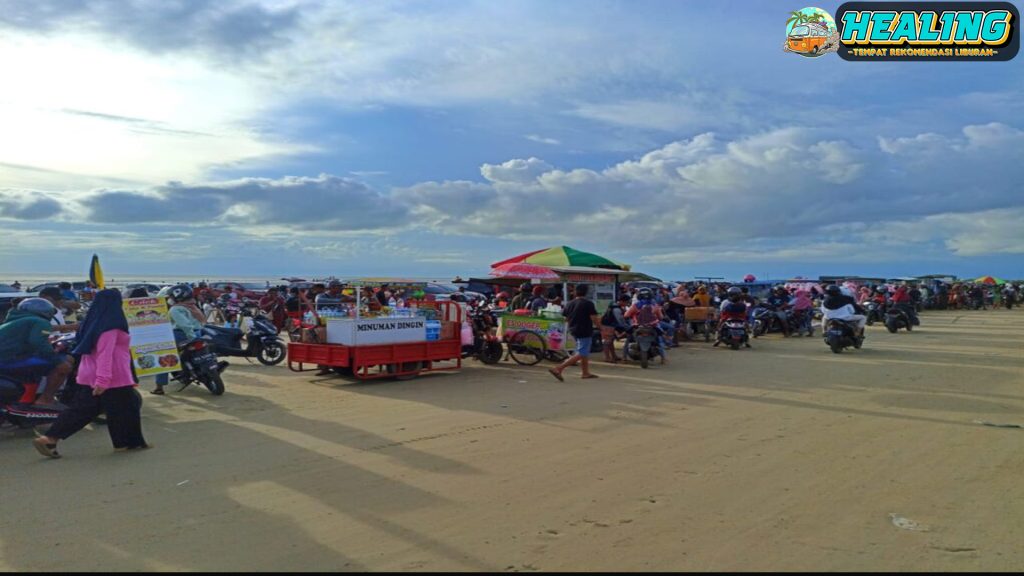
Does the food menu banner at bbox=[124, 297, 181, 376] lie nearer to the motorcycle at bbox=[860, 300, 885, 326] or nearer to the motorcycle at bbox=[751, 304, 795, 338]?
the motorcycle at bbox=[751, 304, 795, 338]

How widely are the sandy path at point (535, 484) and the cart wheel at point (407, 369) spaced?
150 centimetres

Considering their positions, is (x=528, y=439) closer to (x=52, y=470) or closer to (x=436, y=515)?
(x=436, y=515)

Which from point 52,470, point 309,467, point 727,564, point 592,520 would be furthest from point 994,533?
point 52,470

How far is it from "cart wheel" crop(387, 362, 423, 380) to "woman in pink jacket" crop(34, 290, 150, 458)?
529cm

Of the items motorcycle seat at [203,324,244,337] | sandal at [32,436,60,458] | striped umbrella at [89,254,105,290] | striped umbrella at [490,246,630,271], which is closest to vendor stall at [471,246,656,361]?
striped umbrella at [490,246,630,271]


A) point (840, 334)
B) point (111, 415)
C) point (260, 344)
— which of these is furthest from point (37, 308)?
point (840, 334)

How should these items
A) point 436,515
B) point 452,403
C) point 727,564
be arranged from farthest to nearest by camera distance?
point 452,403, point 436,515, point 727,564

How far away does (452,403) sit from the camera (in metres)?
9.82

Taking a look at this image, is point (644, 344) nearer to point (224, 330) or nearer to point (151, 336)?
point (224, 330)

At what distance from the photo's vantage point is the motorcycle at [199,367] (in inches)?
410

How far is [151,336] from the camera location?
406 inches

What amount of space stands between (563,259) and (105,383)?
12.5 m

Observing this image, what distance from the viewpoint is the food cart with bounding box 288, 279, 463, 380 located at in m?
11.6

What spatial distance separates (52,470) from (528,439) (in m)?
4.49
